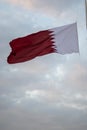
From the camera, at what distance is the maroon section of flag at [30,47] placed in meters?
54.3

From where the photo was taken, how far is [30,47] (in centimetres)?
5509

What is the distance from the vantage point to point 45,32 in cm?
5544

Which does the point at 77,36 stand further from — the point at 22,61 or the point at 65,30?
the point at 22,61

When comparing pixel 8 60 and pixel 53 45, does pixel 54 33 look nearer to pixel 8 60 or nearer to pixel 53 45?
pixel 53 45

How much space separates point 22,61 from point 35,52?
55.9 inches

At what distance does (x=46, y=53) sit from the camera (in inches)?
2125

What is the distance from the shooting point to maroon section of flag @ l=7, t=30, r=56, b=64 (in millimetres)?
54344

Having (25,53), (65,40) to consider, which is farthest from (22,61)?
(65,40)

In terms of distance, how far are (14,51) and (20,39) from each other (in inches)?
52.2

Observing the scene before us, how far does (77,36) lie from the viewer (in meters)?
53.8

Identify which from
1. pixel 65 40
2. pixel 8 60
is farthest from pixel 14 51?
pixel 65 40

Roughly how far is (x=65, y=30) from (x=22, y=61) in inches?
185

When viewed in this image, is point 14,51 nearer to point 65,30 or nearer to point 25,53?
point 25,53

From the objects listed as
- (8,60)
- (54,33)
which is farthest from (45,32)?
(8,60)
